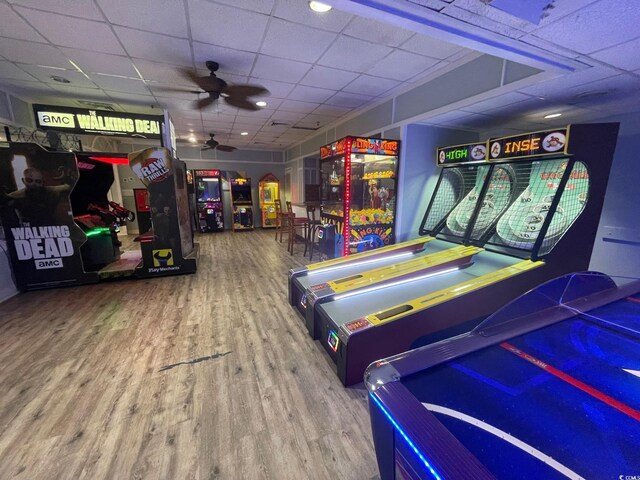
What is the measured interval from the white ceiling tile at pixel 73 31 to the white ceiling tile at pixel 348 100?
2.90 m

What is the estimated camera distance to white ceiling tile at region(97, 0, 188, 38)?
2.10 metres

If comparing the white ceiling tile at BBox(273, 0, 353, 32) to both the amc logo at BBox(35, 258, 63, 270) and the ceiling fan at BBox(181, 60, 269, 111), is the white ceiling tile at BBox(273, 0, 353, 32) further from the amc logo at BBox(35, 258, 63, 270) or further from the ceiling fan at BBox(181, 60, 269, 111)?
the amc logo at BBox(35, 258, 63, 270)

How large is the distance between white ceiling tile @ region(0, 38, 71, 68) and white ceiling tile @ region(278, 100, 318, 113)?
2892mm

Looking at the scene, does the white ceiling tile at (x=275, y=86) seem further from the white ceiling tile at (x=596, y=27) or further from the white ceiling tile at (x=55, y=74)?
the white ceiling tile at (x=596, y=27)

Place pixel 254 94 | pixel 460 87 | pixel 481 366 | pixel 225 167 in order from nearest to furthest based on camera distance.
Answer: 1. pixel 481 366
2. pixel 460 87
3. pixel 254 94
4. pixel 225 167

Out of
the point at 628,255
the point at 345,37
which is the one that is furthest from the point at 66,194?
the point at 628,255

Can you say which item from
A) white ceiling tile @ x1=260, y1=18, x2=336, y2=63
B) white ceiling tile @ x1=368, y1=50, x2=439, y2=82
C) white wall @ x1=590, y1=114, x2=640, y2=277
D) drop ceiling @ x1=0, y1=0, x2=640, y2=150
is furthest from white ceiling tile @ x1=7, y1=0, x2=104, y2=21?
white wall @ x1=590, y1=114, x2=640, y2=277

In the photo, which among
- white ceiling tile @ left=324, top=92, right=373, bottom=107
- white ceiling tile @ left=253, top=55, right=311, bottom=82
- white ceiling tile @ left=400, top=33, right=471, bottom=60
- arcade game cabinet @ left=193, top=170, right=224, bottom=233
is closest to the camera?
white ceiling tile @ left=400, top=33, right=471, bottom=60

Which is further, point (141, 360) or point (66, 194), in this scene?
point (66, 194)

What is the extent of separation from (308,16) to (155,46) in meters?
1.74

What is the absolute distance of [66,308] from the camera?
127 inches

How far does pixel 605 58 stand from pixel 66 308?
600 cm

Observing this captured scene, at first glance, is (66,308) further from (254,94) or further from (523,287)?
(523,287)

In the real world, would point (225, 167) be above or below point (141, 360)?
above
